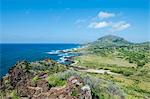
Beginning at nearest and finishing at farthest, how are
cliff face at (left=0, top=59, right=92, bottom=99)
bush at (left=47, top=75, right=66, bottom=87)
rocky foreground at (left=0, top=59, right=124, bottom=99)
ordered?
Answer: 1. cliff face at (left=0, top=59, right=92, bottom=99)
2. rocky foreground at (left=0, top=59, right=124, bottom=99)
3. bush at (left=47, top=75, right=66, bottom=87)

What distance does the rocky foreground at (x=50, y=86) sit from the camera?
26.8 meters

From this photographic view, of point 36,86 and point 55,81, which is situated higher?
point 55,81

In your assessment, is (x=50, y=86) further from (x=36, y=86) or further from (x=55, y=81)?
(x=36, y=86)

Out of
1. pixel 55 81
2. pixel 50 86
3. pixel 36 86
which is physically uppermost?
pixel 55 81

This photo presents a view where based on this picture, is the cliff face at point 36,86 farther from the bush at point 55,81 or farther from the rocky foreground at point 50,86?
the bush at point 55,81

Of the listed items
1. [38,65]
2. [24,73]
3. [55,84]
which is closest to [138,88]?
[38,65]

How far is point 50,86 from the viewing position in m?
A: 30.3

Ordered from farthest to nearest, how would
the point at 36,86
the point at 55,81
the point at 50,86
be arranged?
1. the point at 36,86
2. the point at 55,81
3. the point at 50,86

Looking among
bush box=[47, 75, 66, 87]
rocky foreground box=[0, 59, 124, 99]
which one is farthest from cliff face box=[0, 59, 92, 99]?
bush box=[47, 75, 66, 87]

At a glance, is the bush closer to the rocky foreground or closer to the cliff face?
the rocky foreground

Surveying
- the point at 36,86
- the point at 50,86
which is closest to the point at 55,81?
the point at 50,86

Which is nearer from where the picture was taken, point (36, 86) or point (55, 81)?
point (55, 81)

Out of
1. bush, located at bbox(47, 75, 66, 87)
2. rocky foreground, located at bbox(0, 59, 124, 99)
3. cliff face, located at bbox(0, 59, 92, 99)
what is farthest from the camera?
bush, located at bbox(47, 75, 66, 87)

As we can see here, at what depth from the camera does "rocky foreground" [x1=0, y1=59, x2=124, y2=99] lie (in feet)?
87.9
